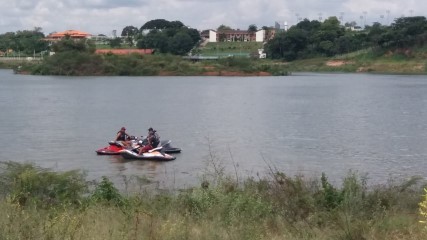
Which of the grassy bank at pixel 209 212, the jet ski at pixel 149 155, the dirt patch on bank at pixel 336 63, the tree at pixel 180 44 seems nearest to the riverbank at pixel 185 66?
the dirt patch on bank at pixel 336 63

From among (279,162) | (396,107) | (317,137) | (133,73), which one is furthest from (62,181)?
(133,73)

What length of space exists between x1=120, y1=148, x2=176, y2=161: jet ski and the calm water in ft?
1.32

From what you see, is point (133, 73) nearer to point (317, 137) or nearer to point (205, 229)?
point (317, 137)

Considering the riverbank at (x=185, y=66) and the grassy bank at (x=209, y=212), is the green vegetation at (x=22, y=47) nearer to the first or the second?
the riverbank at (x=185, y=66)

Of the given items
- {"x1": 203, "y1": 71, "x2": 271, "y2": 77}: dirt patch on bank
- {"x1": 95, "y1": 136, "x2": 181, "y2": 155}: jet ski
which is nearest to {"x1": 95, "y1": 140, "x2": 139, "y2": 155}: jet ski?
{"x1": 95, "y1": 136, "x2": 181, "y2": 155}: jet ski

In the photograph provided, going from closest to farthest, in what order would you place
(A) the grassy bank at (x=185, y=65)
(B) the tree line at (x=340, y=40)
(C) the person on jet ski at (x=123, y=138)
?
(C) the person on jet ski at (x=123, y=138) → (A) the grassy bank at (x=185, y=65) → (B) the tree line at (x=340, y=40)

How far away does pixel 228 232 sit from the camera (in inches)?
340

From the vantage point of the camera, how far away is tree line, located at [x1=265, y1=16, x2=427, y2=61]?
131 metres

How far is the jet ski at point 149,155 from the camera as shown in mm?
32625

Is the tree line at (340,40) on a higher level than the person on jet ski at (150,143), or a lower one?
higher

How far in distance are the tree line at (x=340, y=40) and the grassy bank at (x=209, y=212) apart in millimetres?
118607

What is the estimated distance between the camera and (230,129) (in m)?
46.2

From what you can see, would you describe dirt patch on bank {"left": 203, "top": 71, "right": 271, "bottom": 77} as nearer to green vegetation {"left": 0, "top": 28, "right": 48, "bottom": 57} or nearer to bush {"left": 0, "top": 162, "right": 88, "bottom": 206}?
green vegetation {"left": 0, "top": 28, "right": 48, "bottom": 57}

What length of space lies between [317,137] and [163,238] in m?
33.7
